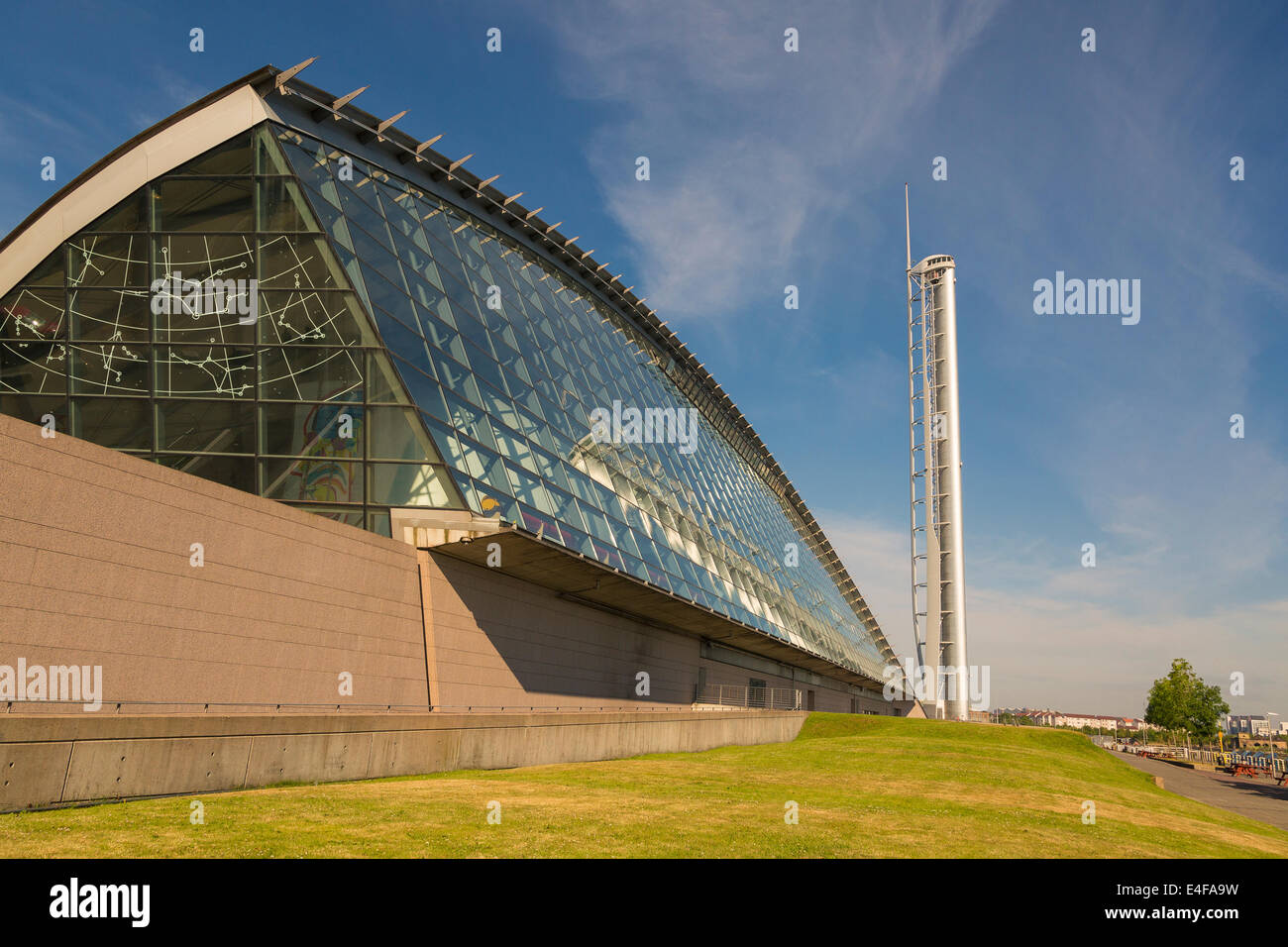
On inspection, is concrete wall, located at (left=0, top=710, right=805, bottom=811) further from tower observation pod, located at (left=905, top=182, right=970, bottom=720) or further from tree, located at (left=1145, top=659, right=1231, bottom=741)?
tree, located at (left=1145, top=659, right=1231, bottom=741)

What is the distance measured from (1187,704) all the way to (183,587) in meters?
91.2

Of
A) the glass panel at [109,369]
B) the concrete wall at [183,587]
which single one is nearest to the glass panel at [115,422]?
the glass panel at [109,369]

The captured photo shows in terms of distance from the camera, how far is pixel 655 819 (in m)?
11.0

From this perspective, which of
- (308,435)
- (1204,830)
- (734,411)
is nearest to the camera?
(1204,830)

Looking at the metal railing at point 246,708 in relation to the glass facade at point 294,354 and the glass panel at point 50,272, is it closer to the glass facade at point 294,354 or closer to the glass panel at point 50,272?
the glass facade at point 294,354

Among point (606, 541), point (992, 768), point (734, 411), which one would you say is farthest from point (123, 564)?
point (734, 411)

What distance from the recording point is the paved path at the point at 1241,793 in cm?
2597

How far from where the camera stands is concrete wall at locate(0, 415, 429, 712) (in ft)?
37.4

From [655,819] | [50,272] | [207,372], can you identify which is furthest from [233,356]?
[655,819]

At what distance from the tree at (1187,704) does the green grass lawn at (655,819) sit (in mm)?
71483

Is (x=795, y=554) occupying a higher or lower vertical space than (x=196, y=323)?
lower

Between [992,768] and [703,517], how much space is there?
20267mm

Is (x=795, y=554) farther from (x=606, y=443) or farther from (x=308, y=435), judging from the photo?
(x=308, y=435)
